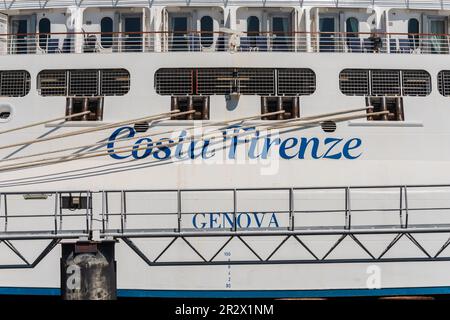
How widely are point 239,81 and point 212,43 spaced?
3.19m

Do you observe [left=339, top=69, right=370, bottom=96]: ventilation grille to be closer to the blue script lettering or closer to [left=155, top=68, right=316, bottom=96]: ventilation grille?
[left=155, top=68, right=316, bottom=96]: ventilation grille

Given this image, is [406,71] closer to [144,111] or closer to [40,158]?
[144,111]

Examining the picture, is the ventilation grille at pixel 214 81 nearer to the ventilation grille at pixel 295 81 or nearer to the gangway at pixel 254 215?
the ventilation grille at pixel 295 81

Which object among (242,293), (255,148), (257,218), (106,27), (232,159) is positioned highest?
(106,27)

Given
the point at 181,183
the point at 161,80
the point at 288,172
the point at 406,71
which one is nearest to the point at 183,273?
the point at 181,183

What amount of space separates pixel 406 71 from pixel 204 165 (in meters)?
5.48

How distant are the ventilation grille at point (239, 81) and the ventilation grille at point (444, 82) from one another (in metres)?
3.12

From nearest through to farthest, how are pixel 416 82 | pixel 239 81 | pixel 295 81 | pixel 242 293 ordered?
pixel 242 293
pixel 239 81
pixel 295 81
pixel 416 82

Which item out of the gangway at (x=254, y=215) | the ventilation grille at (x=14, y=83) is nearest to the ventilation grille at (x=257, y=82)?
the gangway at (x=254, y=215)

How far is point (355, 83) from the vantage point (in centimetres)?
2048

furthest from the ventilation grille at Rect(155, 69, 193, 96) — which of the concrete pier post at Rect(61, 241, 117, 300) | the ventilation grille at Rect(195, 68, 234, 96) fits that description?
the concrete pier post at Rect(61, 241, 117, 300)

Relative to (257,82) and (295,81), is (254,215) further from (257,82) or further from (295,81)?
(295,81)


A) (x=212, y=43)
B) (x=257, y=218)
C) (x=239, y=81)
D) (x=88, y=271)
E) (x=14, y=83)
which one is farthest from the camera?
(x=212, y=43)

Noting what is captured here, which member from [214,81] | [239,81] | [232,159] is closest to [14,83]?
[214,81]
